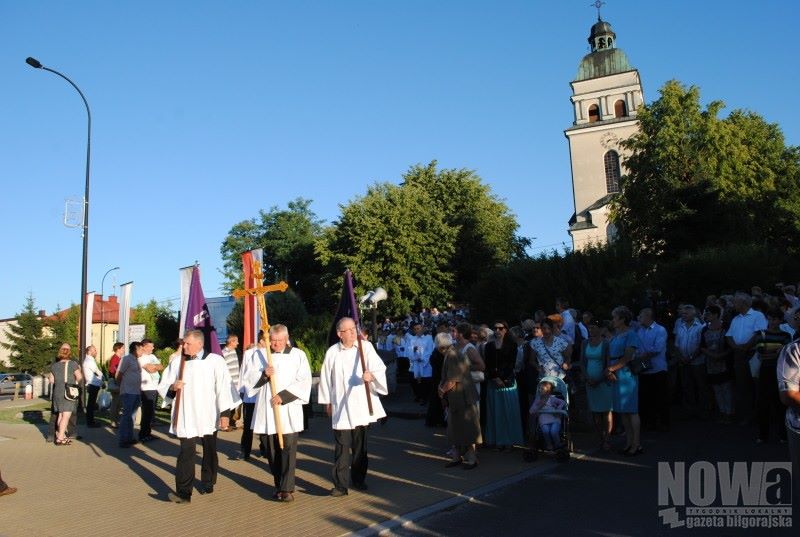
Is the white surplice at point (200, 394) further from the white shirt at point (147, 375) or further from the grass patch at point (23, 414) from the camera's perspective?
the grass patch at point (23, 414)

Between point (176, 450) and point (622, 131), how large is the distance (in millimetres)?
53864

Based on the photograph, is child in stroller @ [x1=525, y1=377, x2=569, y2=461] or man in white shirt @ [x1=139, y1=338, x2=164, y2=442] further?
man in white shirt @ [x1=139, y1=338, x2=164, y2=442]

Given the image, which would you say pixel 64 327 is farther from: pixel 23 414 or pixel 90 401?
pixel 90 401

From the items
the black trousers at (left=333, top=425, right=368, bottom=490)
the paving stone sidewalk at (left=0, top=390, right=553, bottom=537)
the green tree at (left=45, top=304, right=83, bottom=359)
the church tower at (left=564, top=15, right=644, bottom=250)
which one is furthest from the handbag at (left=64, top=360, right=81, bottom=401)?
the church tower at (left=564, top=15, right=644, bottom=250)

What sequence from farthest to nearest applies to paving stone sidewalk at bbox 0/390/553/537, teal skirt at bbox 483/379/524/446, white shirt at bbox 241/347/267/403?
teal skirt at bbox 483/379/524/446
white shirt at bbox 241/347/267/403
paving stone sidewalk at bbox 0/390/553/537

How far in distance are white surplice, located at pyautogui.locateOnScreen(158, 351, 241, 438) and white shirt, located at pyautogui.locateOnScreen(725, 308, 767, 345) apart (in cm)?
732

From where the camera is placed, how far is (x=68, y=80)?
19.5m

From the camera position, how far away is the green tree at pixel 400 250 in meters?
41.3

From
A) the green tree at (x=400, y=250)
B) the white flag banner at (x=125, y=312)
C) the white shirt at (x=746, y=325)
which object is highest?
the green tree at (x=400, y=250)

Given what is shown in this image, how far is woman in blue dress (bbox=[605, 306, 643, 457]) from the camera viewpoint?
8.77 m

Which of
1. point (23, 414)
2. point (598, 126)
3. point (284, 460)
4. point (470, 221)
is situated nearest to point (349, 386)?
point (284, 460)

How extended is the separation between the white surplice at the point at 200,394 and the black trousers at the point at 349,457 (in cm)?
139

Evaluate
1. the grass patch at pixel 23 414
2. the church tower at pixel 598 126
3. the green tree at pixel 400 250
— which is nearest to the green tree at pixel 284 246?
the green tree at pixel 400 250

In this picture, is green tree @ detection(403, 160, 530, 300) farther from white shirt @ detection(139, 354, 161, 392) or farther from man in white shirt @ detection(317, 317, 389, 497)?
man in white shirt @ detection(317, 317, 389, 497)
